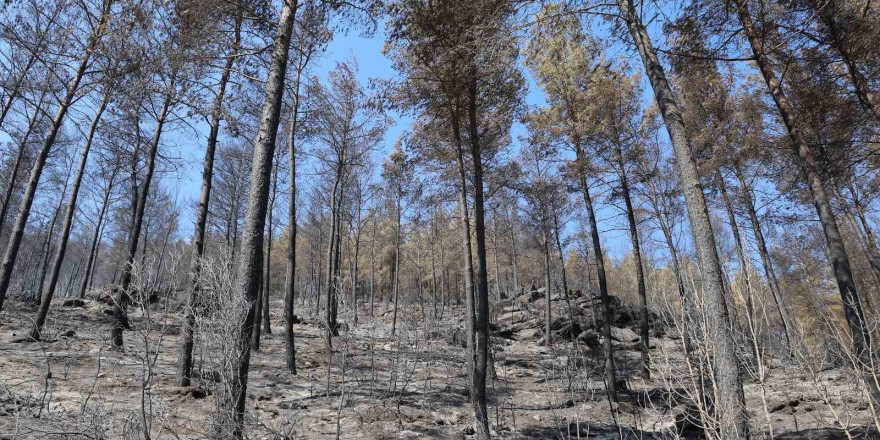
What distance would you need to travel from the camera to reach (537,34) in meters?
5.80

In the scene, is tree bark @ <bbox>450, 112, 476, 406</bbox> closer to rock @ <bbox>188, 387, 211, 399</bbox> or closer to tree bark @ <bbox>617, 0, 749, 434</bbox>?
tree bark @ <bbox>617, 0, 749, 434</bbox>

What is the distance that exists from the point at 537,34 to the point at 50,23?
1071cm

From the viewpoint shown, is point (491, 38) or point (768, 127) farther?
point (768, 127)

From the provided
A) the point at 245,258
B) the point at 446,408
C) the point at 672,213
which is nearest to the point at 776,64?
the point at 672,213

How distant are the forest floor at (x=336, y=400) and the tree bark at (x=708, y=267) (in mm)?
411

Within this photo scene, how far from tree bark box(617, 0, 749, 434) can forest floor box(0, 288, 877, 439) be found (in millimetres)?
411

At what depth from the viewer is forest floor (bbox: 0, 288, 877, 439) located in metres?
4.84

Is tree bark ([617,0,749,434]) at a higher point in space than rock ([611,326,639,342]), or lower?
higher

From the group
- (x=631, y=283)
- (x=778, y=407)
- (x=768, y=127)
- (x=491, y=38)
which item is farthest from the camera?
(x=631, y=283)

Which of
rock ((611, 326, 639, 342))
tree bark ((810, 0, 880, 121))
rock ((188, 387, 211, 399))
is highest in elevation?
tree bark ((810, 0, 880, 121))

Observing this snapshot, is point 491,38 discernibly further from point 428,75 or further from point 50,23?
point 50,23

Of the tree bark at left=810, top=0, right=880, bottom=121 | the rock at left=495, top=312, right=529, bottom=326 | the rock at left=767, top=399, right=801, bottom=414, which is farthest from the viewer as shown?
the rock at left=495, top=312, right=529, bottom=326

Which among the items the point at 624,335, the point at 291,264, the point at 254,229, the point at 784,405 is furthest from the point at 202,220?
the point at 624,335

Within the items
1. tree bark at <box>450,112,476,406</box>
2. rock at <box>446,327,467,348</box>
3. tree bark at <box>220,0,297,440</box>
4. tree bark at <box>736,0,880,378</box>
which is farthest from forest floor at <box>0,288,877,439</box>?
rock at <box>446,327,467,348</box>
